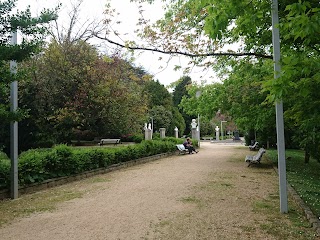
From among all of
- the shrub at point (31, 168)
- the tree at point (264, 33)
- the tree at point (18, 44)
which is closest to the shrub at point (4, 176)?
the shrub at point (31, 168)

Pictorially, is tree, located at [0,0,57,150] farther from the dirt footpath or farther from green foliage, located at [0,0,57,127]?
the dirt footpath

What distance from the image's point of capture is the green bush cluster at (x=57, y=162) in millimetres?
8297

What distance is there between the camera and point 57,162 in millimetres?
9477

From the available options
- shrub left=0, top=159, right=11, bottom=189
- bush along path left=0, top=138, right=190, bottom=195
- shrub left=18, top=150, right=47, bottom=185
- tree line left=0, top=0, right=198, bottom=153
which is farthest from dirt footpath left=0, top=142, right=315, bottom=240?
tree line left=0, top=0, right=198, bottom=153

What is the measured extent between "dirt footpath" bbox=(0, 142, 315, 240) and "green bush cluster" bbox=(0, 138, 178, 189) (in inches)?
33.4

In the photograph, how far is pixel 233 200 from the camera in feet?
22.7

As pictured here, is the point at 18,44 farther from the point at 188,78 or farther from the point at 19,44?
the point at 188,78

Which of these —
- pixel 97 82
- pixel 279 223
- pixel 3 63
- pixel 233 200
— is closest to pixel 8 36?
pixel 3 63

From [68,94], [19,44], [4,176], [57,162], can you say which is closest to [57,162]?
[57,162]

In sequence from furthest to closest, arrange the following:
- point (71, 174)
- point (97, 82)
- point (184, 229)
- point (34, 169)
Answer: point (97, 82)
point (71, 174)
point (34, 169)
point (184, 229)

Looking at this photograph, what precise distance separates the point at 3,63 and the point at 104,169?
6.65 metres

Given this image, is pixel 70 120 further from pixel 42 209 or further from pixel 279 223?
pixel 279 223

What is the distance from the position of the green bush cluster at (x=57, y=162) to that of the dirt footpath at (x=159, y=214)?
2.78ft

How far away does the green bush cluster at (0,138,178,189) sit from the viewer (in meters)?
8.30
